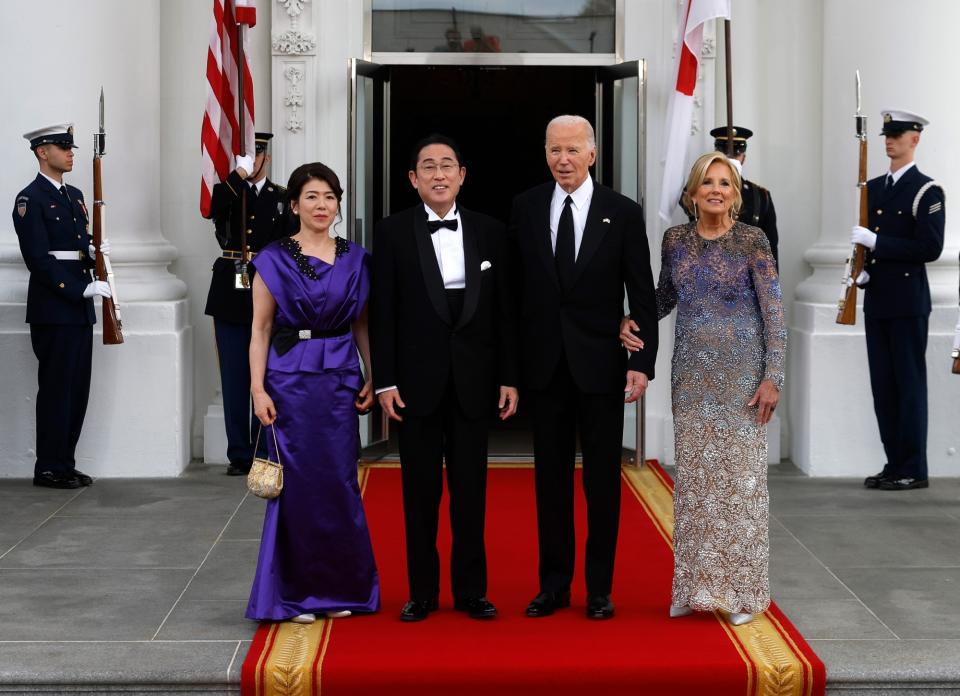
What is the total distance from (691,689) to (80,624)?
221 cm

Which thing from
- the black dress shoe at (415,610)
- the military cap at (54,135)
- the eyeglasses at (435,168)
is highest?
the military cap at (54,135)

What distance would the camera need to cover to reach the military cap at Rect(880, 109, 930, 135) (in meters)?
7.73

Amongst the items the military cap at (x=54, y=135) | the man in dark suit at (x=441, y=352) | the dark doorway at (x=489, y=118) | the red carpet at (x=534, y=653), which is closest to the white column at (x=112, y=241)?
the military cap at (x=54, y=135)

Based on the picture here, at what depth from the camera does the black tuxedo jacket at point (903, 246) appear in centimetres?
761

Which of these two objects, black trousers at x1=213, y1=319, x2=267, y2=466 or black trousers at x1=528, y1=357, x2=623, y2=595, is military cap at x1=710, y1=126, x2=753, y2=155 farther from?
black trousers at x1=528, y1=357, x2=623, y2=595

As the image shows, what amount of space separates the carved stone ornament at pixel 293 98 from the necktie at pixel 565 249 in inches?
155

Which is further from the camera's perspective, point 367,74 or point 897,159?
point 367,74

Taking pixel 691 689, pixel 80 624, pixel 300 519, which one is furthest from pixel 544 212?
pixel 80 624

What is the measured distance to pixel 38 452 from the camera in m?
7.87

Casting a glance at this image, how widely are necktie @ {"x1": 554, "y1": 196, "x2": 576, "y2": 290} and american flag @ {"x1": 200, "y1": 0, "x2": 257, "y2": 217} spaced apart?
349 cm

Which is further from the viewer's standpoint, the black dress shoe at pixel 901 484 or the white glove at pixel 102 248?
the black dress shoe at pixel 901 484

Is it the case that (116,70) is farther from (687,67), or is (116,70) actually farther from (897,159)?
(897,159)

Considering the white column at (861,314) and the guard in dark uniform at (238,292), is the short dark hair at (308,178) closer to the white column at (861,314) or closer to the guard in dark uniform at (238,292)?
the guard in dark uniform at (238,292)

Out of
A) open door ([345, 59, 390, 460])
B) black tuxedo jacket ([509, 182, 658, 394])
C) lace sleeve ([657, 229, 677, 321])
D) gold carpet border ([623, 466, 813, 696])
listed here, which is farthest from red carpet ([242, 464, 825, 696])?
open door ([345, 59, 390, 460])
